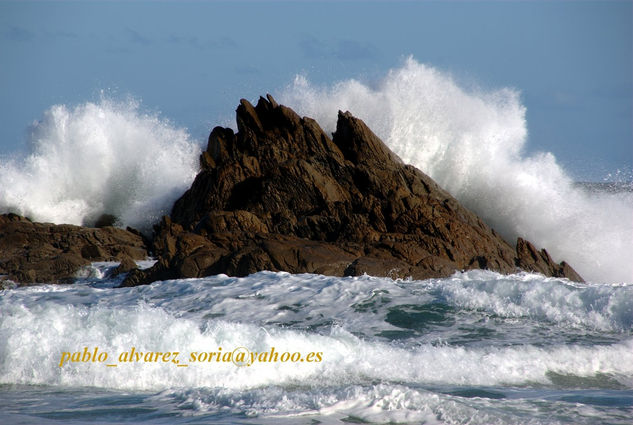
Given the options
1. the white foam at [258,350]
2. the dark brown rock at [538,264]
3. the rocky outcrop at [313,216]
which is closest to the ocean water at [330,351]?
the white foam at [258,350]

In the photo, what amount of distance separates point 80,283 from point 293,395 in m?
8.71

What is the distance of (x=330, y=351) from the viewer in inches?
324

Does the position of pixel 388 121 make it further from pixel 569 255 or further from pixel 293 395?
Answer: pixel 293 395

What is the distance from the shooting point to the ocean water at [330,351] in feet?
20.8

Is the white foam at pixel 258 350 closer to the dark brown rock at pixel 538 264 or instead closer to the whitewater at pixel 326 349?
the whitewater at pixel 326 349

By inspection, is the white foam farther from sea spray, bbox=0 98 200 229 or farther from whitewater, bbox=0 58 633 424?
sea spray, bbox=0 98 200 229

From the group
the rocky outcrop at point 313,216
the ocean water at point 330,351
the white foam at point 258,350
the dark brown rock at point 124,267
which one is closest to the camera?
the ocean water at point 330,351

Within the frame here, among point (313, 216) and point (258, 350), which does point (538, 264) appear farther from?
point (258, 350)

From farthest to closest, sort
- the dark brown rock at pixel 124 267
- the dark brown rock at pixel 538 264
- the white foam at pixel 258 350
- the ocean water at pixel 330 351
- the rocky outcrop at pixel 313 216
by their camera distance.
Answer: the dark brown rock at pixel 538 264, the dark brown rock at pixel 124 267, the rocky outcrop at pixel 313 216, the white foam at pixel 258 350, the ocean water at pixel 330 351

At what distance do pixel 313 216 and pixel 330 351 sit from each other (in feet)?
21.5

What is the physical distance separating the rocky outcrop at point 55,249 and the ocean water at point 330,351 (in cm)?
241

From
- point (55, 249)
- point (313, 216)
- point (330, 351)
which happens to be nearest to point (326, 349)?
point (330, 351)

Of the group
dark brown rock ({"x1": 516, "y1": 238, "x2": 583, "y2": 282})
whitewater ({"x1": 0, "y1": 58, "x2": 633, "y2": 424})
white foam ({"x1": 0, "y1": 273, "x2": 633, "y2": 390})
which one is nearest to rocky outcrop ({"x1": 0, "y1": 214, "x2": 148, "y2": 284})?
whitewater ({"x1": 0, "y1": 58, "x2": 633, "y2": 424})

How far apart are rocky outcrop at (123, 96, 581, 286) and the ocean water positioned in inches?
33.2
